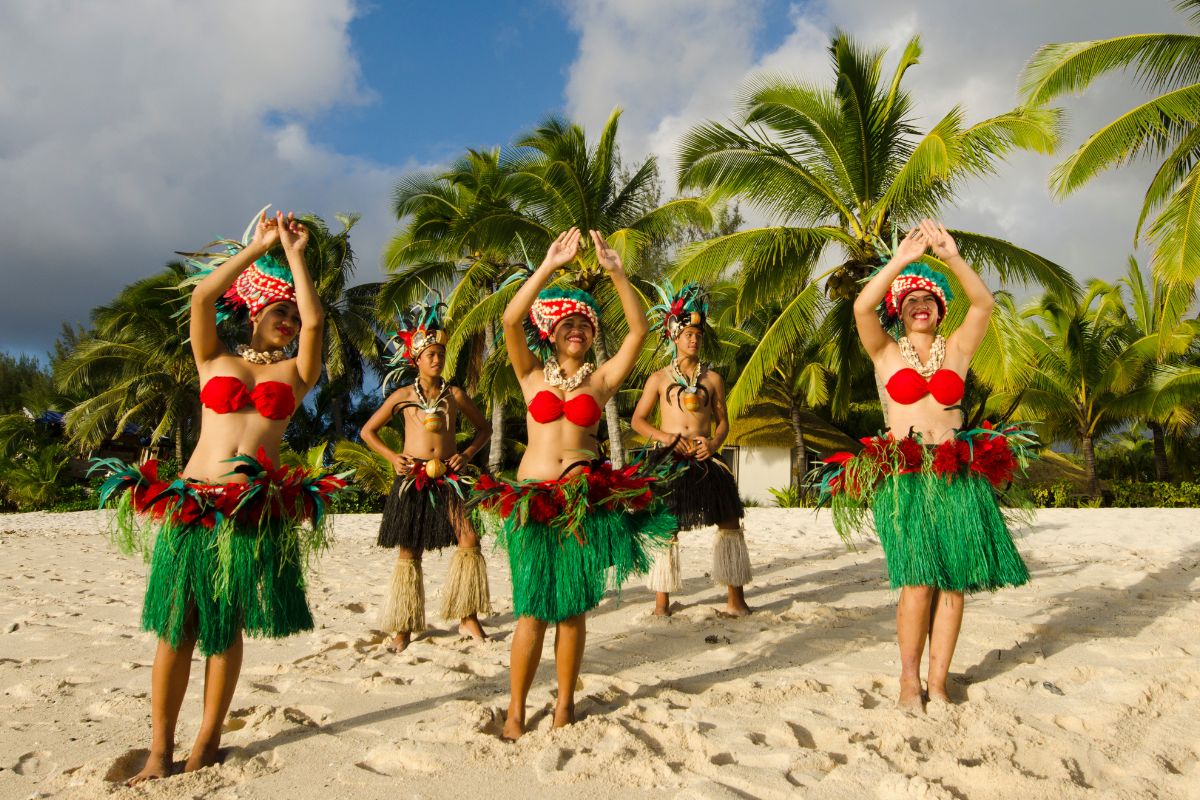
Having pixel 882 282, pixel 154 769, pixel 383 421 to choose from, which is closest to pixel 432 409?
pixel 383 421

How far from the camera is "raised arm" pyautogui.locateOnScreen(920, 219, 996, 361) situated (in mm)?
3160

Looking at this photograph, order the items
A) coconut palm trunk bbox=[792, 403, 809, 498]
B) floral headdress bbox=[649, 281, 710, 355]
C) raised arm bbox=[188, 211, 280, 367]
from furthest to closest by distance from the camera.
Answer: coconut palm trunk bbox=[792, 403, 809, 498], floral headdress bbox=[649, 281, 710, 355], raised arm bbox=[188, 211, 280, 367]

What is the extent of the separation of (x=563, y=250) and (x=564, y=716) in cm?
167

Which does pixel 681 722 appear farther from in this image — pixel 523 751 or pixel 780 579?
pixel 780 579

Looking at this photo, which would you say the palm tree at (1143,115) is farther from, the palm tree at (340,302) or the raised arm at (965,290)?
the palm tree at (340,302)

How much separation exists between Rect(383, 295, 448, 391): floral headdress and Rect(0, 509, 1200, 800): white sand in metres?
1.51

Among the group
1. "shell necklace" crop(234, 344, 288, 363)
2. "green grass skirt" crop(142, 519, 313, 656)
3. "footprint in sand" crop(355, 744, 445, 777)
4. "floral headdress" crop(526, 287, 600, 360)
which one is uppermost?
"floral headdress" crop(526, 287, 600, 360)

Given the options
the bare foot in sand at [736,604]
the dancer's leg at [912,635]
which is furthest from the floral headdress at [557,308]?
the bare foot in sand at [736,604]

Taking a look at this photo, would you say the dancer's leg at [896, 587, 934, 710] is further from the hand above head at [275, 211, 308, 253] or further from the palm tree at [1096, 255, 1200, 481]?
the palm tree at [1096, 255, 1200, 481]

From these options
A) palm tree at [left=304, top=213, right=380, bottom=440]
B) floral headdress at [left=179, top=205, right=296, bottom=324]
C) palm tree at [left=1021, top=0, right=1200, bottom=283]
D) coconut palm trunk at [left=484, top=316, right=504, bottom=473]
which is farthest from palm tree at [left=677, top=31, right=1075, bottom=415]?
palm tree at [left=304, top=213, right=380, bottom=440]

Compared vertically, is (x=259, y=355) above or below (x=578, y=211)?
below

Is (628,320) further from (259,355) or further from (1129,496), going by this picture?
(1129,496)

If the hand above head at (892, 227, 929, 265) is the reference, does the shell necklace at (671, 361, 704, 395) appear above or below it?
below

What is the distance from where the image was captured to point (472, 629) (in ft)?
14.9
